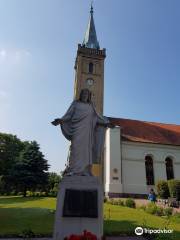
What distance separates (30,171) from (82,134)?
27292 mm

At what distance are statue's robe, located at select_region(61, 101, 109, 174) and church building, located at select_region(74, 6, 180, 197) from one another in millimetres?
19885

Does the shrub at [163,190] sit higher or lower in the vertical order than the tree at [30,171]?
lower

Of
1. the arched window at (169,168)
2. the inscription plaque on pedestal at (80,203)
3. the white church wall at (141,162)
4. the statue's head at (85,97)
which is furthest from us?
the arched window at (169,168)

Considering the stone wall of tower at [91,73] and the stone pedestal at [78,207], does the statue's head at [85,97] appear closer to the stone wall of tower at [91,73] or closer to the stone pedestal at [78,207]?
the stone pedestal at [78,207]

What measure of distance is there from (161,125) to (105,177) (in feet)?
43.7

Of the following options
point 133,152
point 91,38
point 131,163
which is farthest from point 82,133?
point 91,38

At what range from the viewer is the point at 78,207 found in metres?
7.33

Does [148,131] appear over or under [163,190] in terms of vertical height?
over

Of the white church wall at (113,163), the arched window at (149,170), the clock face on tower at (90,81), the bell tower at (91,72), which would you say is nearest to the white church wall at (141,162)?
the arched window at (149,170)

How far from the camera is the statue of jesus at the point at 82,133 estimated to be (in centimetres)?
808

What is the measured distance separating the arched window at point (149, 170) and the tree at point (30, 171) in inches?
509

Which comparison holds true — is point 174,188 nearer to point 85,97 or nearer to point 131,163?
point 131,163

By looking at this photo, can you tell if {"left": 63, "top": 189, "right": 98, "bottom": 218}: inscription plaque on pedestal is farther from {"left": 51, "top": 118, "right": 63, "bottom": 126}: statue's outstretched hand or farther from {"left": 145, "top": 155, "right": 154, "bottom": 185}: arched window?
{"left": 145, "top": 155, "right": 154, "bottom": 185}: arched window

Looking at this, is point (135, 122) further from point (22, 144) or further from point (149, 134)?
point (22, 144)
